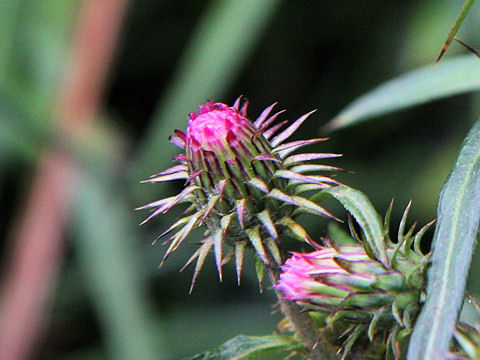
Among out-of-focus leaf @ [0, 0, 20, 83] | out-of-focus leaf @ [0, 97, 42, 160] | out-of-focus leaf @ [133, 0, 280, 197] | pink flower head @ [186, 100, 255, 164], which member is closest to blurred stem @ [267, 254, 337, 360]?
pink flower head @ [186, 100, 255, 164]

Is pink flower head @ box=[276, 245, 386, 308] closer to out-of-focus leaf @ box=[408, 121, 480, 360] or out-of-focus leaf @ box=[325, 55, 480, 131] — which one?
out-of-focus leaf @ box=[408, 121, 480, 360]

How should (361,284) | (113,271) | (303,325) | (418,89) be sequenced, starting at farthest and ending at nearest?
(113,271) < (418,89) < (303,325) < (361,284)

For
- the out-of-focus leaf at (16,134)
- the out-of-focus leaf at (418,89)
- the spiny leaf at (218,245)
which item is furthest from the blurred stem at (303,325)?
the out-of-focus leaf at (16,134)

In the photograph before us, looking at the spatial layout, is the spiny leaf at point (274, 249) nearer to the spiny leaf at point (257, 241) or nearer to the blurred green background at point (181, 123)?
the spiny leaf at point (257, 241)

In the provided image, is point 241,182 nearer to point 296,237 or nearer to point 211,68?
point 296,237

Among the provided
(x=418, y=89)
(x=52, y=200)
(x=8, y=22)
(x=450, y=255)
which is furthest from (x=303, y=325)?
(x=8, y=22)
